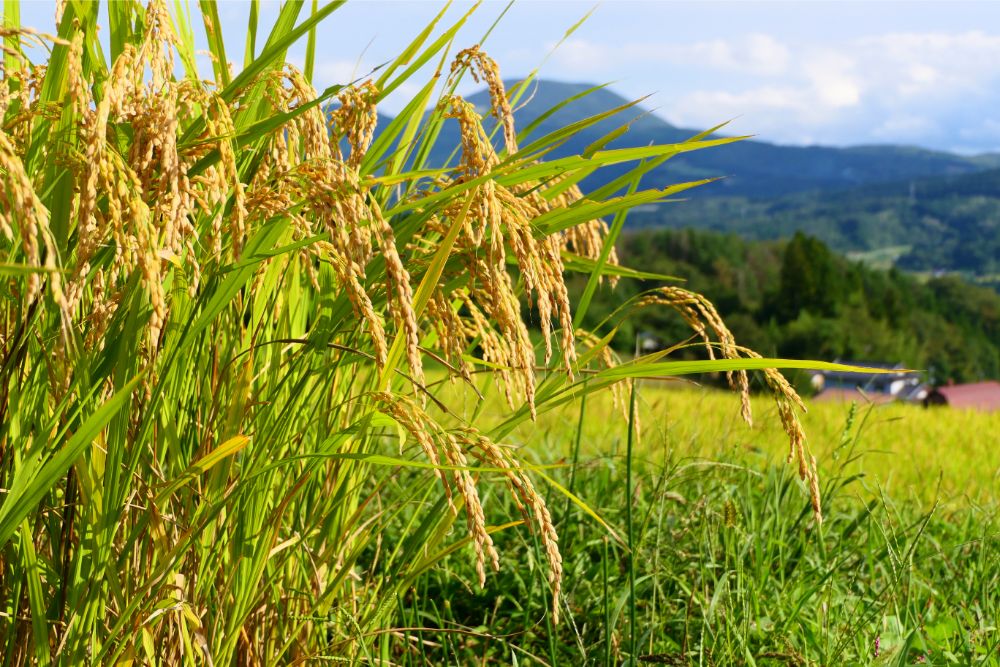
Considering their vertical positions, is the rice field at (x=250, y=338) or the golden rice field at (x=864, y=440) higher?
the rice field at (x=250, y=338)

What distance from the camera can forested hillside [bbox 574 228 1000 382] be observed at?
52188mm

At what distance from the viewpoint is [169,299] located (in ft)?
4.85

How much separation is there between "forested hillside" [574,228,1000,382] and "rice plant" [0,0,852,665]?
41615 mm

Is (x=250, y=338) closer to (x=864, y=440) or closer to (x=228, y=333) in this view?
(x=228, y=333)

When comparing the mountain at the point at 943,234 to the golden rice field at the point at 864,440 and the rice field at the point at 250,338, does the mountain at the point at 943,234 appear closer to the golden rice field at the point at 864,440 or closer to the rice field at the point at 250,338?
the golden rice field at the point at 864,440

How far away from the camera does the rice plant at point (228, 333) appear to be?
118 centimetres

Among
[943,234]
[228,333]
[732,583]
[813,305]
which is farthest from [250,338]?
[943,234]

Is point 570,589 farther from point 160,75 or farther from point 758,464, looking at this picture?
point 160,75

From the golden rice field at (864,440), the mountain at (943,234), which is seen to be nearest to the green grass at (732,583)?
the golden rice field at (864,440)

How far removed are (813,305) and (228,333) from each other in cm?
5905

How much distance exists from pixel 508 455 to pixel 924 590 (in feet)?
7.02

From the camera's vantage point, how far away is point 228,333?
1.78 m

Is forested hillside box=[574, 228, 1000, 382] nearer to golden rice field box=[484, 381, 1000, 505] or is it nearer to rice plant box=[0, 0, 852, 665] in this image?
golden rice field box=[484, 381, 1000, 505]

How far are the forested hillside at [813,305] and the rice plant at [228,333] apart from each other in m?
41.6
